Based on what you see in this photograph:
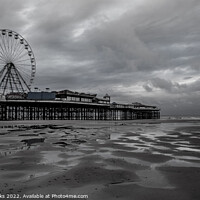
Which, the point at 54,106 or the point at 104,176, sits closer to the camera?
the point at 104,176

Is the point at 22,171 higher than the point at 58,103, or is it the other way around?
the point at 58,103

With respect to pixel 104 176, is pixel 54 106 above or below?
above

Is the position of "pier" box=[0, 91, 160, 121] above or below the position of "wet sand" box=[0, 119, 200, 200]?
above

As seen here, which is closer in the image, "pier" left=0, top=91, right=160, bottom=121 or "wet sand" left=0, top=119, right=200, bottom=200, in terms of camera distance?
"wet sand" left=0, top=119, right=200, bottom=200

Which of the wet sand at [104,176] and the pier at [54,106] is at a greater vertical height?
the pier at [54,106]

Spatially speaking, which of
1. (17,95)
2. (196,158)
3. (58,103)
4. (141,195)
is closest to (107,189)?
(141,195)

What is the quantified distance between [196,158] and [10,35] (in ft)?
172

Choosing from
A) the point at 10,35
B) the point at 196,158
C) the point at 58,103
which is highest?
the point at 10,35

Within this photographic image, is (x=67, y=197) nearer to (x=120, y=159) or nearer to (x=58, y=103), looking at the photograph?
(x=120, y=159)

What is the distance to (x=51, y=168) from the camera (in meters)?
6.13

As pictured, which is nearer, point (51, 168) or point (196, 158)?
point (51, 168)

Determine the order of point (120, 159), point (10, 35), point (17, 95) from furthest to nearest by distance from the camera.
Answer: point (17, 95) → point (10, 35) → point (120, 159)

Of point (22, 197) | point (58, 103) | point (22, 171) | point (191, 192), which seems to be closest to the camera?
point (22, 197)

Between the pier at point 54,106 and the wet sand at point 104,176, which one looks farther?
the pier at point 54,106
